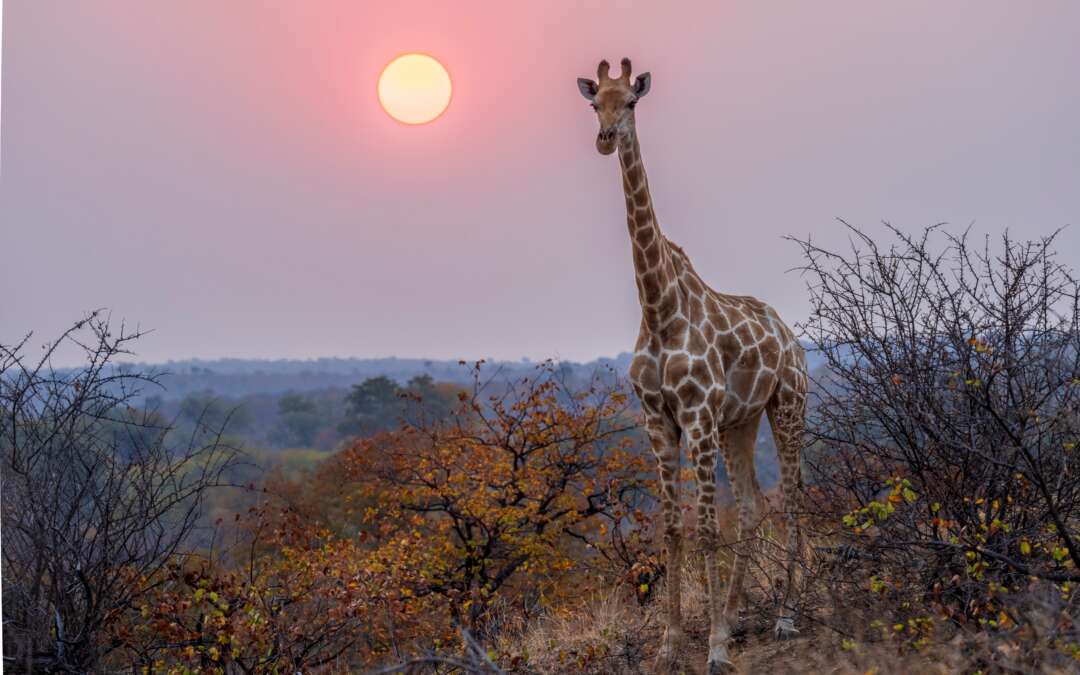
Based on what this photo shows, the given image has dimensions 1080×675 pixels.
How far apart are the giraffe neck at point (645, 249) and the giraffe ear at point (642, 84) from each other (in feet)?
1.18

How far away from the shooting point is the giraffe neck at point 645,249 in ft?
23.7

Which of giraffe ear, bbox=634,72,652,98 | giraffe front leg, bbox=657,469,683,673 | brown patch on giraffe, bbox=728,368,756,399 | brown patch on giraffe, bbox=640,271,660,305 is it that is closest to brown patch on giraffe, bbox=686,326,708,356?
brown patch on giraffe, bbox=640,271,660,305

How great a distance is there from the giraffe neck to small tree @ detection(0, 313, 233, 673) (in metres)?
3.51

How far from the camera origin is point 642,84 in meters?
7.30

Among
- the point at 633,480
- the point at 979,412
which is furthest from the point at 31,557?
the point at 633,480

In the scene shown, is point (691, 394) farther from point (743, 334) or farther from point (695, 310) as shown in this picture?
point (743, 334)

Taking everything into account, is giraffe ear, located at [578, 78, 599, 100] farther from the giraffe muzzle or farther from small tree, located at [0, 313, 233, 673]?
small tree, located at [0, 313, 233, 673]

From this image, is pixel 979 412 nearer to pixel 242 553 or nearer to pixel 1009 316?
pixel 1009 316

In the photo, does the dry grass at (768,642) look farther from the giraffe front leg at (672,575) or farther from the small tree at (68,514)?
the small tree at (68,514)

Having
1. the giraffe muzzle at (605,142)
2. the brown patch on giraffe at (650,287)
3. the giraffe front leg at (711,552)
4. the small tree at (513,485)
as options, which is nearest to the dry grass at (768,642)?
the giraffe front leg at (711,552)

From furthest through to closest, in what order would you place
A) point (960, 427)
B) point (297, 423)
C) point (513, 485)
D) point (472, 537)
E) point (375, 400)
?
point (297, 423)
point (375, 400)
point (472, 537)
point (513, 485)
point (960, 427)

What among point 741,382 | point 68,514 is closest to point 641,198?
point 741,382

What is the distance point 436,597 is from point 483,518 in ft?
4.54

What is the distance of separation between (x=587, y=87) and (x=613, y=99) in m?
0.34
